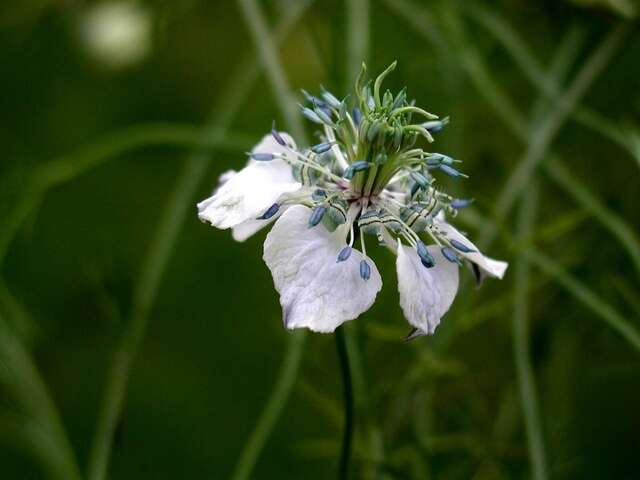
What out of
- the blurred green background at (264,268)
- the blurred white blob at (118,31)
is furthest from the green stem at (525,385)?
the blurred white blob at (118,31)

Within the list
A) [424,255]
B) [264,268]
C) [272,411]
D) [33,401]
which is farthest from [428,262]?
[264,268]

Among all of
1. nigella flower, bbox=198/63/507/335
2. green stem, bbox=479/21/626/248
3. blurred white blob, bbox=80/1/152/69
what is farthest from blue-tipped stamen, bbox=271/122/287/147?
blurred white blob, bbox=80/1/152/69

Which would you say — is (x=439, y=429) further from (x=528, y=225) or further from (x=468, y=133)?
(x=468, y=133)

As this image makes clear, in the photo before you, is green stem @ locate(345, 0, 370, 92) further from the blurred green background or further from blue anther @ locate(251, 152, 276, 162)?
blue anther @ locate(251, 152, 276, 162)

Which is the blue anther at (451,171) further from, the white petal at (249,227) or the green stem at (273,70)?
the green stem at (273,70)

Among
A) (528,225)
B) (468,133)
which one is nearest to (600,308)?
(528,225)
